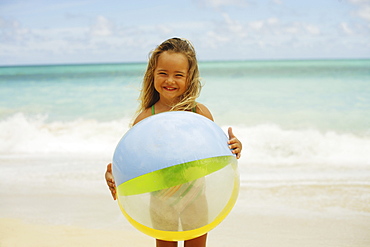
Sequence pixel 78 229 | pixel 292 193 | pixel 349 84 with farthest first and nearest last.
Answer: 1. pixel 349 84
2. pixel 292 193
3. pixel 78 229

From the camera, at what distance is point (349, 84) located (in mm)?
17719

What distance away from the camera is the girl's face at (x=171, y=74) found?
284 cm

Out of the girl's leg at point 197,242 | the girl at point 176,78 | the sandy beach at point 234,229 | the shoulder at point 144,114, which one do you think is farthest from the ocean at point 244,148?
the girl's leg at point 197,242

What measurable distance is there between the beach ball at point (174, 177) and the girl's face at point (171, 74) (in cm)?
54

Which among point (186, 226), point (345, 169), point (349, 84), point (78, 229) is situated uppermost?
point (186, 226)

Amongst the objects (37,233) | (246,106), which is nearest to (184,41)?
(37,233)

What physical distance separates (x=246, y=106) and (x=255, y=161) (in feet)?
21.7

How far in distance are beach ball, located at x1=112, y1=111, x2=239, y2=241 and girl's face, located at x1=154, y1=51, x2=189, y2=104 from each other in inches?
21.1

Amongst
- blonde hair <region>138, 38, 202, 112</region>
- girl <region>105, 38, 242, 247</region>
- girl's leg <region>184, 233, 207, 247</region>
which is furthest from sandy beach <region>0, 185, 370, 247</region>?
blonde hair <region>138, 38, 202, 112</region>

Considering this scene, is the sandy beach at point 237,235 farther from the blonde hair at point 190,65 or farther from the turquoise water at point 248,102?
the turquoise water at point 248,102

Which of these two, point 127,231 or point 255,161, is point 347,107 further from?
point 127,231

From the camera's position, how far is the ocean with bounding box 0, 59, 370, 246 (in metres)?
4.96

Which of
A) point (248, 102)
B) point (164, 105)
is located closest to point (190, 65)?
point (164, 105)

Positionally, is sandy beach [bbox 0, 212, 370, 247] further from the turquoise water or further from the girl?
the turquoise water
